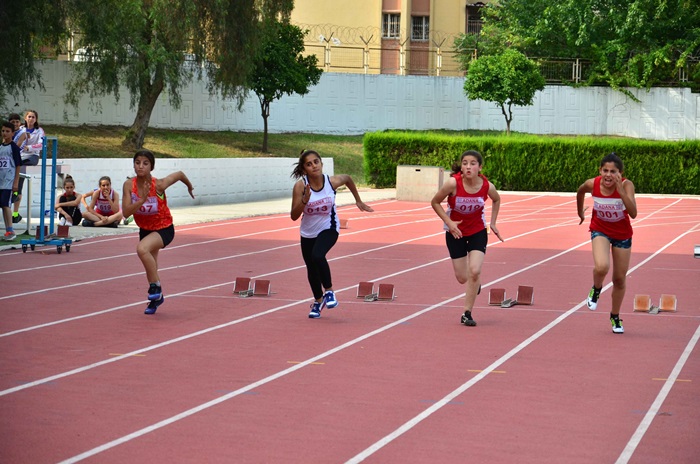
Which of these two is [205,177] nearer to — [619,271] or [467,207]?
[467,207]

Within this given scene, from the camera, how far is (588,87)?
51531 millimetres

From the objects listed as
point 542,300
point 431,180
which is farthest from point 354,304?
point 431,180

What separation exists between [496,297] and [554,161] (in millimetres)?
27640

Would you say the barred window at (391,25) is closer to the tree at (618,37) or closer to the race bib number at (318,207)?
the tree at (618,37)

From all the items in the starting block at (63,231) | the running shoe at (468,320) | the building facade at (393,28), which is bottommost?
the running shoe at (468,320)

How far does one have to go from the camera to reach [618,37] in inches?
2061

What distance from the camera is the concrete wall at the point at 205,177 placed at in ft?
78.9

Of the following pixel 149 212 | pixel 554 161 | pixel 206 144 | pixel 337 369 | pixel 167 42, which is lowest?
pixel 337 369

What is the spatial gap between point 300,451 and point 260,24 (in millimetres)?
30826

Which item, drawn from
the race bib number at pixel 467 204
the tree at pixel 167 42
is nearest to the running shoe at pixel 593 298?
the race bib number at pixel 467 204

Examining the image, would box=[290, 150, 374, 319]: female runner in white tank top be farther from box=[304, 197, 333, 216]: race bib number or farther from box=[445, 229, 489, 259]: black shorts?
box=[445, 229, 489, 259]: black shorts

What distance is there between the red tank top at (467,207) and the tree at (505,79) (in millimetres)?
36035

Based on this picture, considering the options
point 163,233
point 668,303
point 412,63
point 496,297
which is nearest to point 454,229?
point 496,297

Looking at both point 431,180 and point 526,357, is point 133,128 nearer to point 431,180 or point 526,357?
point 431,180
